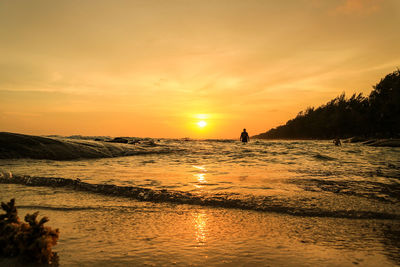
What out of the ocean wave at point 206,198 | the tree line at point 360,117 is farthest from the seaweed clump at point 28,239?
the tree line at point 360,117

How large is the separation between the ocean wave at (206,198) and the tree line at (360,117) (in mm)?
47654

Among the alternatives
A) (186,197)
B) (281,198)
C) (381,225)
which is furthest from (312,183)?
(186,197)

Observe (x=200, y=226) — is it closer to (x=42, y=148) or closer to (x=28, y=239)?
(x=28, y=239)

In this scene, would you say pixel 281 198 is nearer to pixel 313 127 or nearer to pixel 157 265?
pixel 157 265

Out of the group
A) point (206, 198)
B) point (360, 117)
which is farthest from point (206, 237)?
point (360, 117)

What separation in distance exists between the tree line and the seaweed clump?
5020 cm

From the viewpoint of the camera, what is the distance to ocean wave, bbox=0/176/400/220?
2988mm

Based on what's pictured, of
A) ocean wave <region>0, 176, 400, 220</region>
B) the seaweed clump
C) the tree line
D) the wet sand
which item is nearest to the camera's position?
the seaweed clump

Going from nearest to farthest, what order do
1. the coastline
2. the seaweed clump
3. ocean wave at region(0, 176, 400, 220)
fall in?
1. the seaweed clump
2. ocean wave at region(0, 176, 400, 220)
3. the coastline

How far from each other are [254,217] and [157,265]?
1.42 meters

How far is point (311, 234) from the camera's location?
238 cm

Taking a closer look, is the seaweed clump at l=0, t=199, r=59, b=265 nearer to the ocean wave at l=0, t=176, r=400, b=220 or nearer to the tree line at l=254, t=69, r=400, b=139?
the ocean wave at l=0, t=176, r=400, b=220

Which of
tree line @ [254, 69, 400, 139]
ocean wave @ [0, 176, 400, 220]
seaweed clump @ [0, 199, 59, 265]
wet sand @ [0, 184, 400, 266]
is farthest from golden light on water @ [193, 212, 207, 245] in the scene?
tree line @ [254, 69, 400, 139]

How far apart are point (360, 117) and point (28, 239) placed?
62969 millimetres
